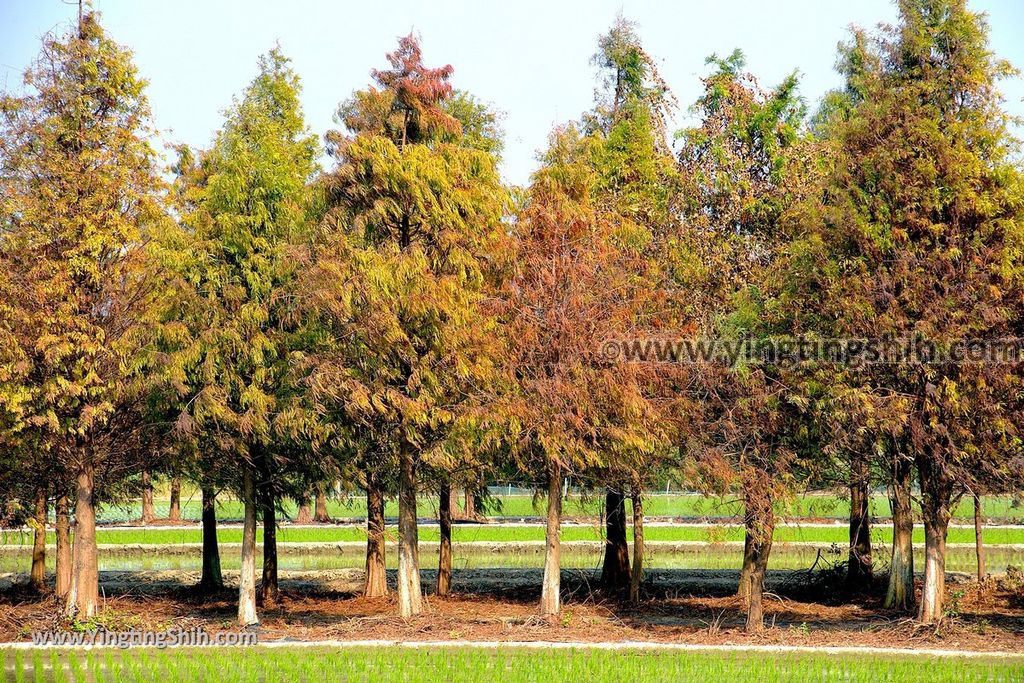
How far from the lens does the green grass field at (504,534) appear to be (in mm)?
42375

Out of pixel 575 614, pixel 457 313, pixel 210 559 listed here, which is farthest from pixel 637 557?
pixel 210 559

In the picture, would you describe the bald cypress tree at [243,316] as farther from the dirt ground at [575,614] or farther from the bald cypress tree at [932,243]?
the bald cypress tree at [932,243]

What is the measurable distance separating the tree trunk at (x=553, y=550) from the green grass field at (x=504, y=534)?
1701cm

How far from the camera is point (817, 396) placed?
76.0ft

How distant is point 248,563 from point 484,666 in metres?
8.86

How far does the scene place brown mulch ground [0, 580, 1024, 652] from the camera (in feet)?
72.7

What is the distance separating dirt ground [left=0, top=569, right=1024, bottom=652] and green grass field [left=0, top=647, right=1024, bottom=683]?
1.82 meters

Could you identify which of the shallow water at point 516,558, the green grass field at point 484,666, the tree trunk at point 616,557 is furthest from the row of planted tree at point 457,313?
the shallow water at point 516,558

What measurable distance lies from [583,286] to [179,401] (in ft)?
30.1

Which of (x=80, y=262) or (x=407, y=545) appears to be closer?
(x=80, y=262)

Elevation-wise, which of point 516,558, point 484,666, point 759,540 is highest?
point 759,540

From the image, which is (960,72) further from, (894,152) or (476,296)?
(476,296)

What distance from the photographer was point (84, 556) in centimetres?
2473

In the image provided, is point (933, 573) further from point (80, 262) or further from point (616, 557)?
point (80, 262)
